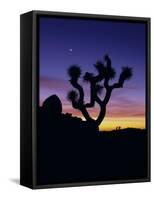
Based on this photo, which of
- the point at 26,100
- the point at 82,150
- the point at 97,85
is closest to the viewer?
the point at 26,100

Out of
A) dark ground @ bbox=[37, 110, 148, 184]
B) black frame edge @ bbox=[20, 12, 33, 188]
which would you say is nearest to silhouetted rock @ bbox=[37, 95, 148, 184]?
dark ground @ bbox=[37, 110, 148, 184]

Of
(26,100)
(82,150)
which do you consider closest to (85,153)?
(82,150)

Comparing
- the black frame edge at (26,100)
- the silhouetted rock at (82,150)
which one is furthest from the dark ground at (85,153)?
the black frame edge at (26,100)

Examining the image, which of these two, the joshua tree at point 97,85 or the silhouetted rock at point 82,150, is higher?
the joshua tree at point 97,85

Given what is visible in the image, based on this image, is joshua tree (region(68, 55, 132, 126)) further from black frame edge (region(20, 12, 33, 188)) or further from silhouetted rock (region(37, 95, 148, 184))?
black frame edge (region(20, 12, 33, 188))

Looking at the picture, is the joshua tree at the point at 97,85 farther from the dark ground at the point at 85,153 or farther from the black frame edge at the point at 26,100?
the black frame edge at the point at 26,100

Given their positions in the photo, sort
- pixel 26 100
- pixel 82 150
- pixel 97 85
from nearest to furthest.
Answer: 1. pixel 26 100
2. pixel 82 150
3. pixel 97 85

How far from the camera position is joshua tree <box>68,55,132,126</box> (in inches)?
413

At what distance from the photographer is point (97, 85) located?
10.7 meters

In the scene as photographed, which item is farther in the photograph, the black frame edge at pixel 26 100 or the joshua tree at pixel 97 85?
the joshua tree at pixel 97 85

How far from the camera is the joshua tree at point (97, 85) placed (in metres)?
10.5

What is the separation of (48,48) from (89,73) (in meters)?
0.67

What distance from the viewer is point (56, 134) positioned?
10.4 m

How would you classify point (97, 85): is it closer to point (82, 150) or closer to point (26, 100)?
point (82, 150)
